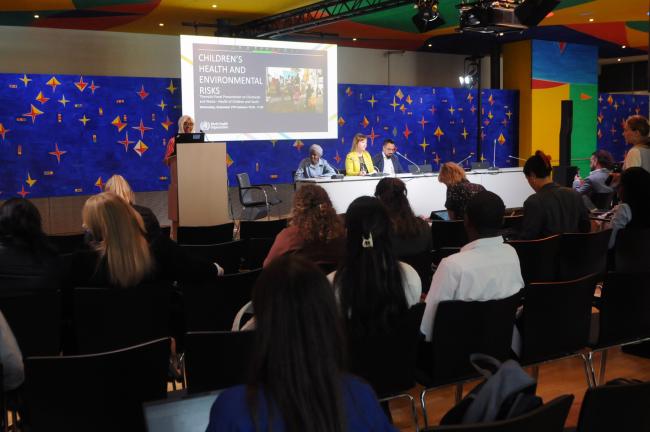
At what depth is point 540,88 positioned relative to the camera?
46.9ft

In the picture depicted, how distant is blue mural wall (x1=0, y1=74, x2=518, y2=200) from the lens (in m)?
9.21

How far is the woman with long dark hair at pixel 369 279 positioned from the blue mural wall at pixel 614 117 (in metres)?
14.6

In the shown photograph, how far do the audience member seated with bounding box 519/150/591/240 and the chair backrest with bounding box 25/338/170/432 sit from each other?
3.14 m

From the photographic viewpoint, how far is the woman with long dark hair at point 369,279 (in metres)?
2.55

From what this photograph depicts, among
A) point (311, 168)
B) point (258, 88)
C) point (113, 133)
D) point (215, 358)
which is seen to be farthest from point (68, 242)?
point (258, 88)

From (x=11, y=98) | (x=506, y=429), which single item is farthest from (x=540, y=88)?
(x=506, y=429)

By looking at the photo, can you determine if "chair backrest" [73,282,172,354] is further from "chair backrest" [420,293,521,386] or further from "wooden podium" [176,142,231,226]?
"wooden podium" [176,142,231,226]

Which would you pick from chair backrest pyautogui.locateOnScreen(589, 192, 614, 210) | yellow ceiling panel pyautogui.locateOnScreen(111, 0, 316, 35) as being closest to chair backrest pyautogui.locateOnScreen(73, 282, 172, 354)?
chair backrest pyautogui.locateOnScreen(589, 192, 614, 210)

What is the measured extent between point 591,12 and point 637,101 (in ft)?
23.1

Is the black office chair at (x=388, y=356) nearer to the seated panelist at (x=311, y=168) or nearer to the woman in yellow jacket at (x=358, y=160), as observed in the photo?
the seated panelist at (x=311, y=168)

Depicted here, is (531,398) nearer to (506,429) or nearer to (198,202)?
(506,429)

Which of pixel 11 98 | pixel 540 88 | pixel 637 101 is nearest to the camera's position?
pixel 11 98

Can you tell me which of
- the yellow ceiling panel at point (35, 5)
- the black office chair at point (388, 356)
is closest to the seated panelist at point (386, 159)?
the yellow ceiling panel at point (35, 5)

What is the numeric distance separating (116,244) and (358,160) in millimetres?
6905
